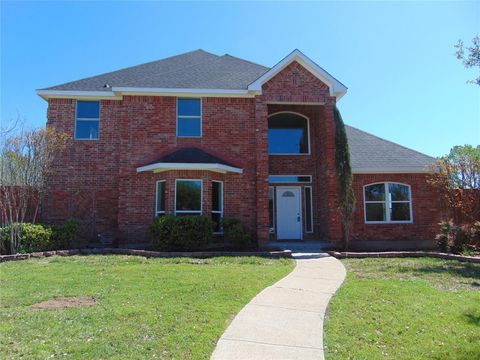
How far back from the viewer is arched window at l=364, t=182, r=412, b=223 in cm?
1709

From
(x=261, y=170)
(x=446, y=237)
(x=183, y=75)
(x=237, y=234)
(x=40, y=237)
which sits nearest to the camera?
(x=40, y=237)

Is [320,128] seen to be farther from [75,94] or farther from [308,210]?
[75,94]

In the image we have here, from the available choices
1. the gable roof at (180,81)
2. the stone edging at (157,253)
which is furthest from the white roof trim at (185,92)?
the stone edging at (157,253)

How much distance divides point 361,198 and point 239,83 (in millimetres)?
7197

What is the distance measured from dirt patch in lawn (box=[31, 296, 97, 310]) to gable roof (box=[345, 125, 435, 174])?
41.3 ft

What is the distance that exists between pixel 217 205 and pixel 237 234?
1792 millimetres

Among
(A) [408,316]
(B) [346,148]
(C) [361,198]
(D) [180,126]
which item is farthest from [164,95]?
(A) [408,316]

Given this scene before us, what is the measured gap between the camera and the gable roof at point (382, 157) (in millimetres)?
16766

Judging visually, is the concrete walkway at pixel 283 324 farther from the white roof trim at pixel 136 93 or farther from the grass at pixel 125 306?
the white roof trim at pixel 136 93

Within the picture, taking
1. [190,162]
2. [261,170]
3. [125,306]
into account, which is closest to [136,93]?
[190,162]

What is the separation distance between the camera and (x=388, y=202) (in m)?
17.1

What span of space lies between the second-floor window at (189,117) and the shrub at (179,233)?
4.09 m

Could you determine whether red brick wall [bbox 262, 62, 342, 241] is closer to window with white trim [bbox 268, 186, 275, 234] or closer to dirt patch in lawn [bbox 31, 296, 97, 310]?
window with white trim [bbox 268, 186, 275, 234]

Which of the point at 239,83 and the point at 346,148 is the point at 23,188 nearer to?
the point at 239,83
